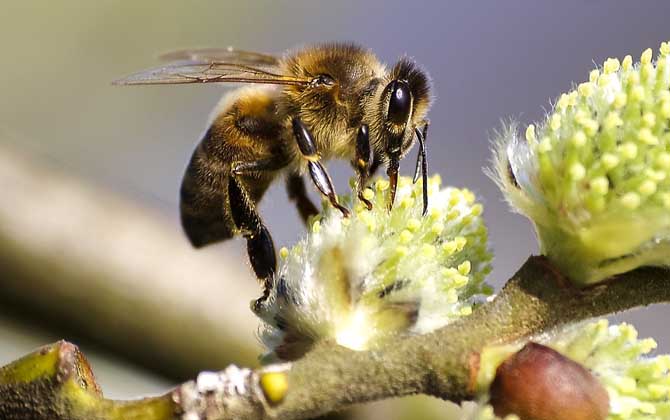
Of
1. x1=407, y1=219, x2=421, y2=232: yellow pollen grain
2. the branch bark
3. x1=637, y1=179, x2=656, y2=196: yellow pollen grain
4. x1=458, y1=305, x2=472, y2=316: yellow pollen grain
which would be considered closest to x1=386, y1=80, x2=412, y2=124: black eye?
x1=407, y1=219, x2=421, y2=232: yellow pollen grain

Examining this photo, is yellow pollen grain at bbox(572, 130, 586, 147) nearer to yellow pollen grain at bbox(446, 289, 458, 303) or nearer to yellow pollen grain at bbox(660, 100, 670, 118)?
yellow pollen grain at bbox(660, 100, 670, 118)

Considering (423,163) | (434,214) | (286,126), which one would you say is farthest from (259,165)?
(434,214)

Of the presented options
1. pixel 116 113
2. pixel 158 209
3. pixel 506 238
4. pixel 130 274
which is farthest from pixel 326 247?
pixel 116 113

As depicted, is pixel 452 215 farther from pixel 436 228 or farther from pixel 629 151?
pixel 629 151

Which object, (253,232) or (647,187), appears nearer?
(647,187)

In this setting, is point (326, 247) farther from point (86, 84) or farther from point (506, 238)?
point (86, 84)
